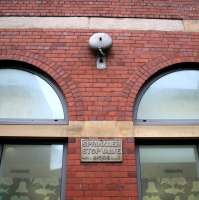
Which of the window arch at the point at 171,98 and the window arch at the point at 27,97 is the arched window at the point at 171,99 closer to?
the window arch at the point at 171,98

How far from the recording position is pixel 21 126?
588 cm

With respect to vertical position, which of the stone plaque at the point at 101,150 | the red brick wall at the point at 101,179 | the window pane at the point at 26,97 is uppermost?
the window pane at the point at 26,97

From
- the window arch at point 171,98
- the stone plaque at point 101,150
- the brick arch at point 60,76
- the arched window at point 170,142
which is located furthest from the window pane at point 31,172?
the window arch at point 171,98

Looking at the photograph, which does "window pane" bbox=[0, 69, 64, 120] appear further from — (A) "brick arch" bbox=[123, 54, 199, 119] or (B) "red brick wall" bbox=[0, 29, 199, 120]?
(A) "brick arch" bbox=[123, 54, 199, 119]

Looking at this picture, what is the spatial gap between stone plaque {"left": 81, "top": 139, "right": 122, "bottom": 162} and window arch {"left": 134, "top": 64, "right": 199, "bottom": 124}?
2.06 ft

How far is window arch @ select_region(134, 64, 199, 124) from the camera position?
20.2 feet

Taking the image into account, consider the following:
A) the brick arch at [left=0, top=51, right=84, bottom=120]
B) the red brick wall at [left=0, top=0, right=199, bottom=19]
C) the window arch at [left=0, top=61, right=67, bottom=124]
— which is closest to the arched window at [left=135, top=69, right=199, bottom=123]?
the brick arch at [left=0, top=51, right=84, bottom=120]

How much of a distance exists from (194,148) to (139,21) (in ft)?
7.83

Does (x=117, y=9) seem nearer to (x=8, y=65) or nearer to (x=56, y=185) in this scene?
(x=8, y=65)

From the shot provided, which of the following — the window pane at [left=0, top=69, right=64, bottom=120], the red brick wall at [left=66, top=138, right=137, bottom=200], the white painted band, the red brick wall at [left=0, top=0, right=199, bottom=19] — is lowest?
the red brick wall at [left=66, top=138, right=137, bottom=200]

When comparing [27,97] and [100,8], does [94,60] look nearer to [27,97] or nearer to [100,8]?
[100,8]

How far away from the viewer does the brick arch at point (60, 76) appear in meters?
5.98

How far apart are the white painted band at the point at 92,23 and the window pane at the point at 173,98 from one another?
0.86 metres

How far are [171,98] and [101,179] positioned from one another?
1832 mm
